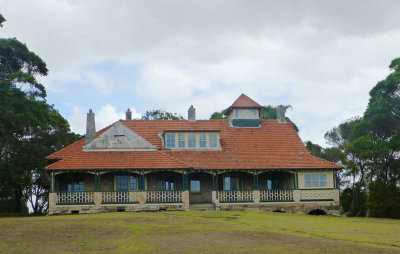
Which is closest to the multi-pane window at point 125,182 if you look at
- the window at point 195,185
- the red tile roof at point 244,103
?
the window at point 195,185

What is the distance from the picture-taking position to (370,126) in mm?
35094

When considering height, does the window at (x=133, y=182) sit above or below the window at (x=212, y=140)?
below

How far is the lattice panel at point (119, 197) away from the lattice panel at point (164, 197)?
2.94 feet

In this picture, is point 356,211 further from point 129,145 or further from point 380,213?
point 129,145

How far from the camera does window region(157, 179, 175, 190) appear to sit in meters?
31.3

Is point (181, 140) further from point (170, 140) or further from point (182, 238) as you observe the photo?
point (182, 238)

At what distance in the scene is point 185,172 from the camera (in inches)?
1169

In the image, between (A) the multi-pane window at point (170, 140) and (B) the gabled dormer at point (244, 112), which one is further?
(B) the gabled dormer at point (244, 112)

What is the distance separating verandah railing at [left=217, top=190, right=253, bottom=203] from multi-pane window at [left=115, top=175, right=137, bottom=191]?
553 cm

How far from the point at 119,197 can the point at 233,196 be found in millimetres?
7277

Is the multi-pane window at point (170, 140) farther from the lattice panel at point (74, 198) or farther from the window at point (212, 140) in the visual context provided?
the lattice panel at point (74, 198)

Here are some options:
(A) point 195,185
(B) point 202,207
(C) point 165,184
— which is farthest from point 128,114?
(B) point 202,207

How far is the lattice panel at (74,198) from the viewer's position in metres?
28.7

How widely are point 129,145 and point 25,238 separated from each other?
16.1 m
